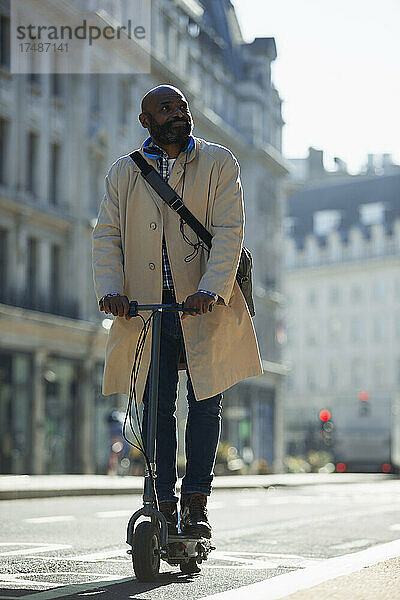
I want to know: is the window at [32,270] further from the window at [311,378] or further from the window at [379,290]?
the window at [311,378]

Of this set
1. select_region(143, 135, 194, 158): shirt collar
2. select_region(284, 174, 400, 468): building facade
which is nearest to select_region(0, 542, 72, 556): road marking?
select_region(143, 135, 194, 158): shirt collar

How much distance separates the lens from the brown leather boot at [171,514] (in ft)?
17.0

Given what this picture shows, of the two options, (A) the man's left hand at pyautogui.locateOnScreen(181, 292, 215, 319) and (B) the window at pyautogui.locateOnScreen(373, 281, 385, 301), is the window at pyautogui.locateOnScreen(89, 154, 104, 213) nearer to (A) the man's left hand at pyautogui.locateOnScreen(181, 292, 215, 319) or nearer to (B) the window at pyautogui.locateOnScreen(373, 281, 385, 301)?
(A) the man's left hand at pyautogui.locateOnScreen(181, 292, 215, 319)

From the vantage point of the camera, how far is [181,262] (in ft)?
17.5

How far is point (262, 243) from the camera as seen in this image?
55656mm

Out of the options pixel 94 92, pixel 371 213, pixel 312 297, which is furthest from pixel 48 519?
pixel 371 213

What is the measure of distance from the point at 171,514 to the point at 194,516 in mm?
119

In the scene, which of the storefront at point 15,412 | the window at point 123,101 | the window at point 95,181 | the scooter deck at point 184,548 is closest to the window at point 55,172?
the window at point 95,181

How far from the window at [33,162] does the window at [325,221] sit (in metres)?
62.9

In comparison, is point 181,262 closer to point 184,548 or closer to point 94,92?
point 184,548

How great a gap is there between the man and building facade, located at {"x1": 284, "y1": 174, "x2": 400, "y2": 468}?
84.4m

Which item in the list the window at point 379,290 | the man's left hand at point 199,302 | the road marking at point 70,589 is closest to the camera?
the road marking at point 70,589

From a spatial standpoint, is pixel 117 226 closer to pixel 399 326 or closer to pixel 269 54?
pixel 269 54

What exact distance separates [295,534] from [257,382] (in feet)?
146
